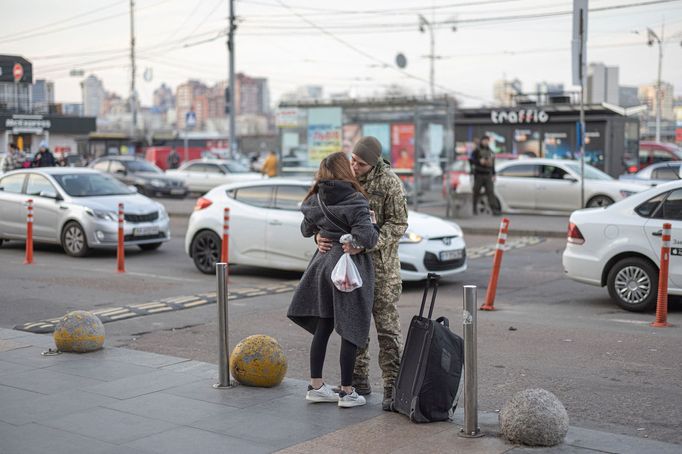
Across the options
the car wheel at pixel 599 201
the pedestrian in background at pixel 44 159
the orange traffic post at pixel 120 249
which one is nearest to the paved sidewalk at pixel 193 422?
the orange traffic post at pixel 120 249

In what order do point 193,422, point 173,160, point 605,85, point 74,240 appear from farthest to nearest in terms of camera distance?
point 605,85 → point 173,160 → point 74,240 → point 193,422

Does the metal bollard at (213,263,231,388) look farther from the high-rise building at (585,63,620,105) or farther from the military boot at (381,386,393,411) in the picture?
→ the high-rise building at (585,63,620,105)

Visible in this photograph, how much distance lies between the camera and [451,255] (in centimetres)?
1286

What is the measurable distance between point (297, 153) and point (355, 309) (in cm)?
2107

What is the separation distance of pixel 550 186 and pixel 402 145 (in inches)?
160

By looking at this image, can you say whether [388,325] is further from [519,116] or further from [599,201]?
[519,116]

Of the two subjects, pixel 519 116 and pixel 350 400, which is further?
pixel 519 116

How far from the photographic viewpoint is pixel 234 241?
549 inches

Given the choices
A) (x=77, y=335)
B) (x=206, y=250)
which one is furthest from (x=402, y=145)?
(x=77, y=335)

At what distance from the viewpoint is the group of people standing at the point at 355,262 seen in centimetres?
629

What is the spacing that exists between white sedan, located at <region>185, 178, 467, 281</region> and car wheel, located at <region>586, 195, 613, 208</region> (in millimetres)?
10576

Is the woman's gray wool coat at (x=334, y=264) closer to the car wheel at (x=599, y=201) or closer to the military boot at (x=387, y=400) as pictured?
the military boot at (x=387, y=400)

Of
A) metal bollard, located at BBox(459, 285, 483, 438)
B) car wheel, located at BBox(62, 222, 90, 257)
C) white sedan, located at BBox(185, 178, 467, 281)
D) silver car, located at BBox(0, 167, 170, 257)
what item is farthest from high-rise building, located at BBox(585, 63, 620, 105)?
metal bollard, located at BBox(459, 285, 483, 438)

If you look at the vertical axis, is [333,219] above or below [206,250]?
above
